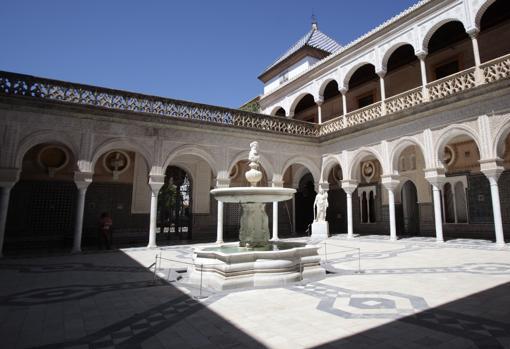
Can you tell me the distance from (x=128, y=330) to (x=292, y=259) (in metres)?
2.91

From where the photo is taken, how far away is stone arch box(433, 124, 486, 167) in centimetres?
982

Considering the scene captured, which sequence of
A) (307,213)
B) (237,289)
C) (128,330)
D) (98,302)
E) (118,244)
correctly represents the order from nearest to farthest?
(128,330)
(98,302)
(237,289)
(118,244)
(307,213)

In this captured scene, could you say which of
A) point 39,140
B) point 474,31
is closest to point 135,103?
point 39,140

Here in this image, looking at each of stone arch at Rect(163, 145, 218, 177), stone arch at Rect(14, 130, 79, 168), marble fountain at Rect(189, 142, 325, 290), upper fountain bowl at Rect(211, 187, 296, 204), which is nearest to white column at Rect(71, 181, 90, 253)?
stone arch at Rect(14, 130, 79, 168)

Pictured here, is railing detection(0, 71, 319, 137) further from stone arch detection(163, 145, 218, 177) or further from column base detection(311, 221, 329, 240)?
column base detection(311, 221, 329, 240)

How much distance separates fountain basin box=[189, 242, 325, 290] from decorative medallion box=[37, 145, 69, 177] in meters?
9.43

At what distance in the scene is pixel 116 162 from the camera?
13.1m

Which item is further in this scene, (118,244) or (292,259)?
(118,244)

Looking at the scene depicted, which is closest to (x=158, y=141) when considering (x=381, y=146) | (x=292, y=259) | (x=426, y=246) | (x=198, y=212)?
(x=198, y=212)

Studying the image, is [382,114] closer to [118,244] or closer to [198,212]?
[198,212]

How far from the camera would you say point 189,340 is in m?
2.76

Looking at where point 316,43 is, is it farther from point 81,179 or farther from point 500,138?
point 81,179

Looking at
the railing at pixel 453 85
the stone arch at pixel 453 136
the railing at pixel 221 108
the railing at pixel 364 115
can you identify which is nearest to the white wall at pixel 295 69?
the railing at pixel 364 115

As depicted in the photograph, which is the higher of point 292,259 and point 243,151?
point 243,151
